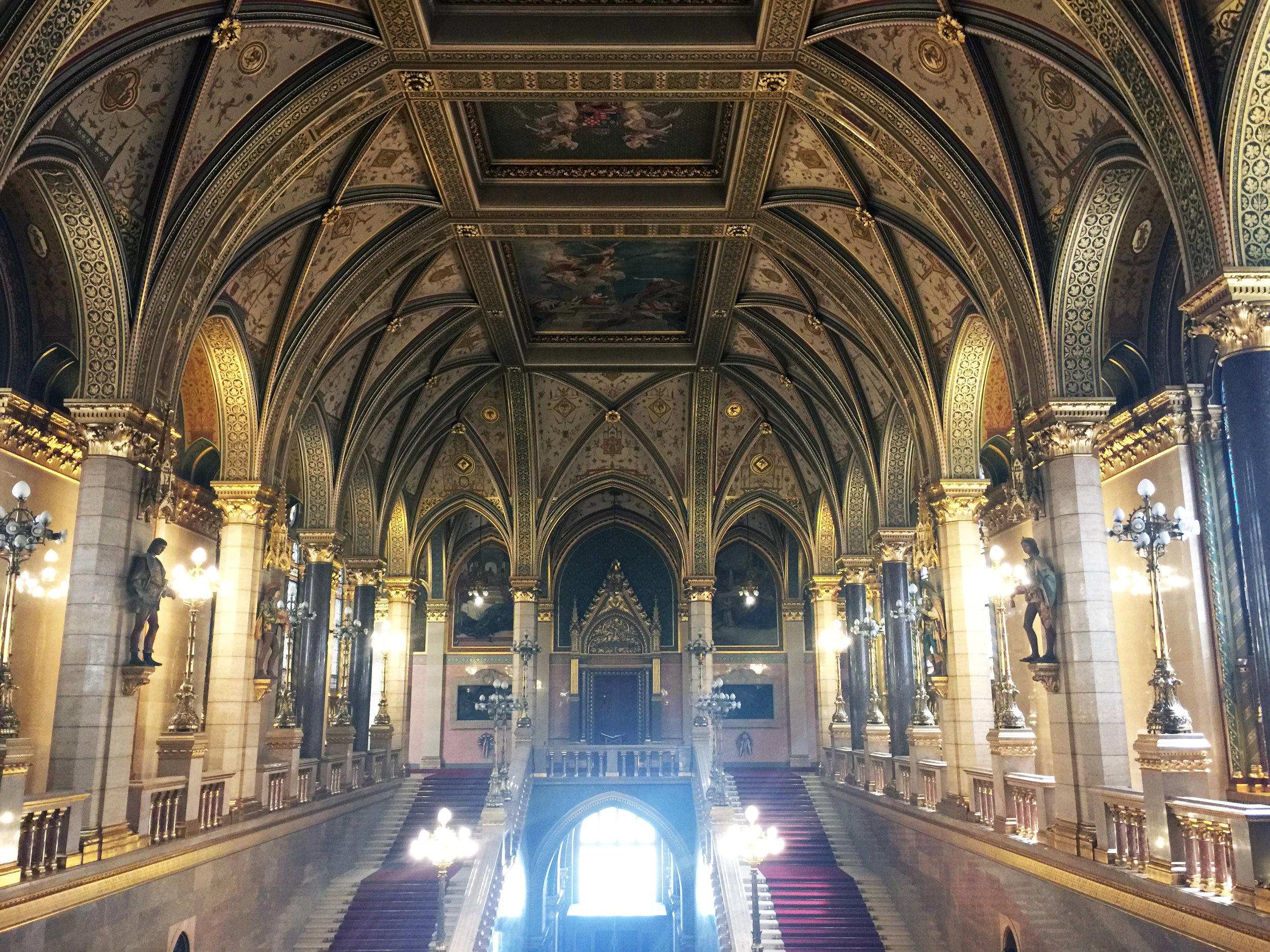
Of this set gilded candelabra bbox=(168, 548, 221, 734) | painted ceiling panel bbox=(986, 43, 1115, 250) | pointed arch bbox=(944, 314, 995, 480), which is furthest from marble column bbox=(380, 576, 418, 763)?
painted ceiling panel bbox=(986, 43, 1115, 250)

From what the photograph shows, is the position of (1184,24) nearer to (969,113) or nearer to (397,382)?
(969,113)

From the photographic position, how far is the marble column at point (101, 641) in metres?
11.0

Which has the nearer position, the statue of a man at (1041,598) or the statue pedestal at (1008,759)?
the statue of a man at (1041,598)

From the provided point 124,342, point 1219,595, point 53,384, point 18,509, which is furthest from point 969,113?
point 53,384

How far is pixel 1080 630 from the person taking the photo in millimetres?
11438

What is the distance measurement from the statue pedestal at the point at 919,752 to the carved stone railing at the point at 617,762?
794cm

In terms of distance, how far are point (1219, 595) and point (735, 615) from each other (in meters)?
21.6

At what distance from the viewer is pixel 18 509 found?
10180 mm

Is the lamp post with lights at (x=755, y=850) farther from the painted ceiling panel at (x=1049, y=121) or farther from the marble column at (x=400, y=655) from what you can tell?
the marble column at (x=400, y=655)

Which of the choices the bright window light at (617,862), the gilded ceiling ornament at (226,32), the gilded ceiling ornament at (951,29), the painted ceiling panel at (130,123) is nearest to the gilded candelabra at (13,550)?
the painted ceiling panel at (130,123)

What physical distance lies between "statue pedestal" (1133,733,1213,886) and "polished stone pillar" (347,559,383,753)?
17.1 meters

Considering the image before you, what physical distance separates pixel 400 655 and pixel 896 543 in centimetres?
1338

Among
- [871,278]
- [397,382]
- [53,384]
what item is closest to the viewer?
[53,384]

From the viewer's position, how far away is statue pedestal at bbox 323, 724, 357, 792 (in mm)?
20438
